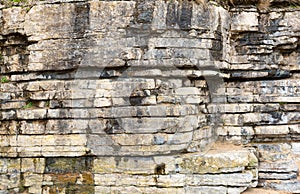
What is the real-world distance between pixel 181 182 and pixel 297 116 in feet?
13.9

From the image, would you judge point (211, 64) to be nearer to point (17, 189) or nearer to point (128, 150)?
point (128, 150)

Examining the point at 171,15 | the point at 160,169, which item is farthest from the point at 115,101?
the point at 171,15

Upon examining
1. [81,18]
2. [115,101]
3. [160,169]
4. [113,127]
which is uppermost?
[81,18]

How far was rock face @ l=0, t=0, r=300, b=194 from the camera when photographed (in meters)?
9.30

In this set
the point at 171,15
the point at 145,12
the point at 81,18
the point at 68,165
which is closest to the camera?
the point at 145,12

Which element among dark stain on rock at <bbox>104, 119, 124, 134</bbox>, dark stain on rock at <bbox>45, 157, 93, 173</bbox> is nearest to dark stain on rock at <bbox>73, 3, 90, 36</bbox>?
dark stain on rock at <bbox>104, 119, 124, 134</bbox>

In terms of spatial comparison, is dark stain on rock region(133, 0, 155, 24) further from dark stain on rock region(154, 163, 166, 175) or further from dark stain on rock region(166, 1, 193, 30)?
dark stain on rock region(154, 163, 166, 175)

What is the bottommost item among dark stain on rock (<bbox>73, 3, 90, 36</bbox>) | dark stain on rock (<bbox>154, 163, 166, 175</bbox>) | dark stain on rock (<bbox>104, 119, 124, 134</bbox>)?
dark stain on rock (<bbox>154, 163, 166, 175</bbox>)

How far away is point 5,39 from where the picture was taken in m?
10.2

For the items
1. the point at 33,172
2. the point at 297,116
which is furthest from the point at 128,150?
the point at 297,116

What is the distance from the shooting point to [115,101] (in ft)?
30.6

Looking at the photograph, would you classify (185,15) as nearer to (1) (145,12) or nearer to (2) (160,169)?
(1) (145,12)

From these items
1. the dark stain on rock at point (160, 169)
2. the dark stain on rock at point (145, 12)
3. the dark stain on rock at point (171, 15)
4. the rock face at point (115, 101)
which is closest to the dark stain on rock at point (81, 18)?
the rock face at point (115, 101)

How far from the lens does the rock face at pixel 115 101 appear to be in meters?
9.30
